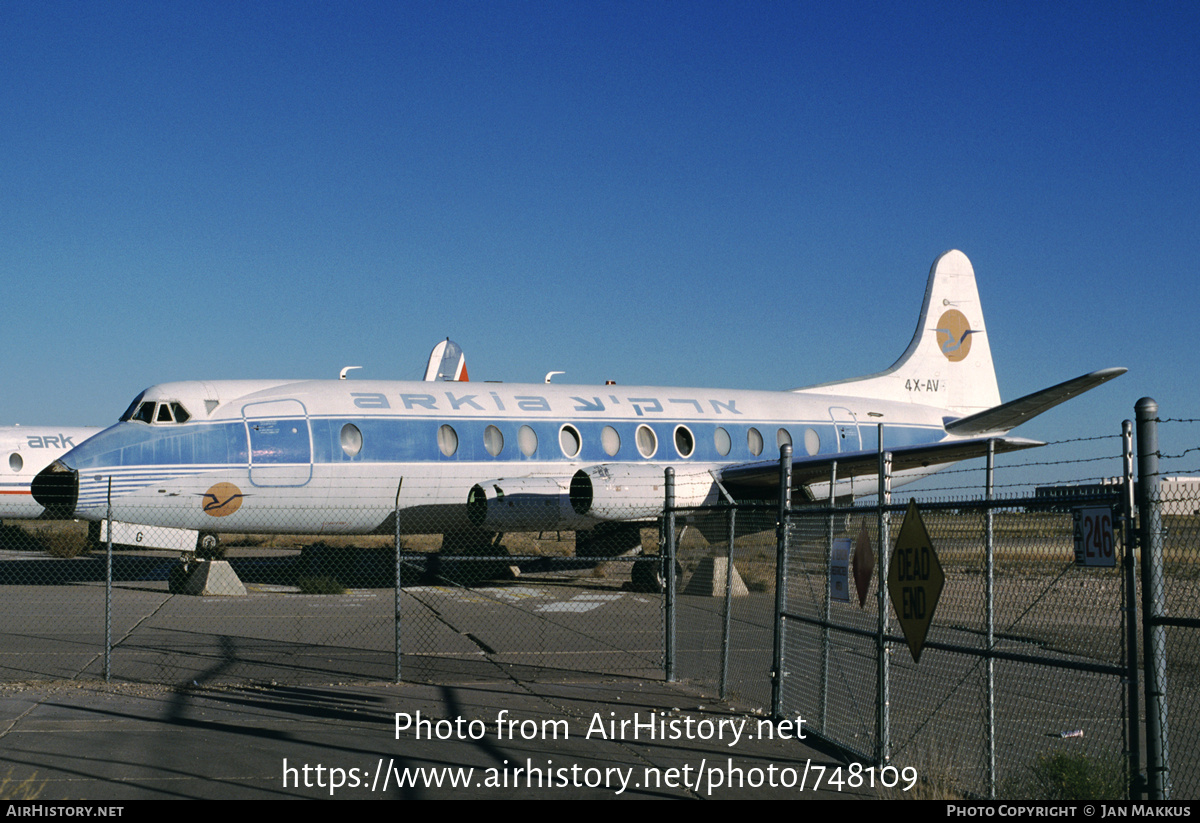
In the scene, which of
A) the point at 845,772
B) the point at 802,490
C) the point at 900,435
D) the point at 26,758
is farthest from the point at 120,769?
the point at 900,435

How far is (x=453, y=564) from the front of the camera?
82.9 feet

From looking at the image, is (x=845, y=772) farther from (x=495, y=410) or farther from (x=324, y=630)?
(x=495, y=410)

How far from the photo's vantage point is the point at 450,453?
20.2m

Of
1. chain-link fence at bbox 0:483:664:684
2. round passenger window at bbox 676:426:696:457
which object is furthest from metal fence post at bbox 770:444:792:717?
round passenger window at bbox 676:426:696:457

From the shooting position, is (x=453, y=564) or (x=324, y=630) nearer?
(x=324, y=630)

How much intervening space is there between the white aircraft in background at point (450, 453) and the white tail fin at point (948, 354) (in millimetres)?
3406

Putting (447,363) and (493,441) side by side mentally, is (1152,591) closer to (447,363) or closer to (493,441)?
(493,441)

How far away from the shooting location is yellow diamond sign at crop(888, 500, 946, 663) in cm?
648

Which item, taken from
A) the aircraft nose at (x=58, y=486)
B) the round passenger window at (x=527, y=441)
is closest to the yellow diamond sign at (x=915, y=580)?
the aircraft nose at (x=58, y=486)

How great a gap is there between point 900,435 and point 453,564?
11326 mm

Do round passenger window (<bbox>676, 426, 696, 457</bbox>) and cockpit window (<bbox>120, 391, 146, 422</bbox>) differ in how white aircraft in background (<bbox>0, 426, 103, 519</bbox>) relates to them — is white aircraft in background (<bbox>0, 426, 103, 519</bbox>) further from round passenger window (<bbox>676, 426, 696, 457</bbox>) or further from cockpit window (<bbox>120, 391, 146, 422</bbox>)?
round passenger window (<bbox>676, 426, 696, 457</bbox>)

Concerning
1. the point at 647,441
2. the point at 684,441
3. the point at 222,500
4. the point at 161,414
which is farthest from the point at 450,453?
the point at 684,441

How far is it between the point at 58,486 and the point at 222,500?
2474 millimetres

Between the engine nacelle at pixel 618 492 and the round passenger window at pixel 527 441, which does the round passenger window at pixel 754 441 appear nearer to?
the engine nacelle at pixel 618 492
